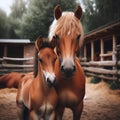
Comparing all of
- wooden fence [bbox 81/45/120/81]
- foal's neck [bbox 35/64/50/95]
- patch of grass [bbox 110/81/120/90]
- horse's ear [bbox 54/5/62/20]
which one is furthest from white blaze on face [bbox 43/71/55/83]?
patch of grass [bbox 110/81/120/90]

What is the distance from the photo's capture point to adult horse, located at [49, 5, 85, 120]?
1.39 meters

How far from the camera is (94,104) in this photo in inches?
90.1

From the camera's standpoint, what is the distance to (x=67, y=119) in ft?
6.90

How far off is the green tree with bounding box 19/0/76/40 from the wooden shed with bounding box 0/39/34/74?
9 cm

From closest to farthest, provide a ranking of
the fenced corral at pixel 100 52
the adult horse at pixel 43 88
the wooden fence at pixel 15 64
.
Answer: the adult horse at pixel 43 88, the wooden fence at pixel 15 64, the fenced corral at pixel 100 52

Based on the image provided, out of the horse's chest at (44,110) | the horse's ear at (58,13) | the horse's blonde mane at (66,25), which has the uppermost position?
the horse's ear at (58,13)

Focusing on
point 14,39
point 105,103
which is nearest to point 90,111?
point 105,103

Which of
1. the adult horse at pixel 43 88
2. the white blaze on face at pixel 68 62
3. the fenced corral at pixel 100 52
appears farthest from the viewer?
the fenced corral at pixel 100 52

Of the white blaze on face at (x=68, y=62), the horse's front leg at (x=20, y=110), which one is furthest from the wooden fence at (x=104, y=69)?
the white blaze on face at (x=68, y=62)

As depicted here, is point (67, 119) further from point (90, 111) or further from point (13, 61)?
point (13, 61)

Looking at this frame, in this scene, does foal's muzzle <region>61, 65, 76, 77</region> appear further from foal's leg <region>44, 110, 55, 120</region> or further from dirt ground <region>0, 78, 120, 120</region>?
dirt ground <region>0, 78, 120, 120</region>

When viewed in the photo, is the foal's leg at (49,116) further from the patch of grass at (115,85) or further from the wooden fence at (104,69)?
the patch of grass at (115,85)

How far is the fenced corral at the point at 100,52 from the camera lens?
94.6 inches

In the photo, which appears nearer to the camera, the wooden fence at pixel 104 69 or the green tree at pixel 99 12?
the green tree at pixel 99 12
